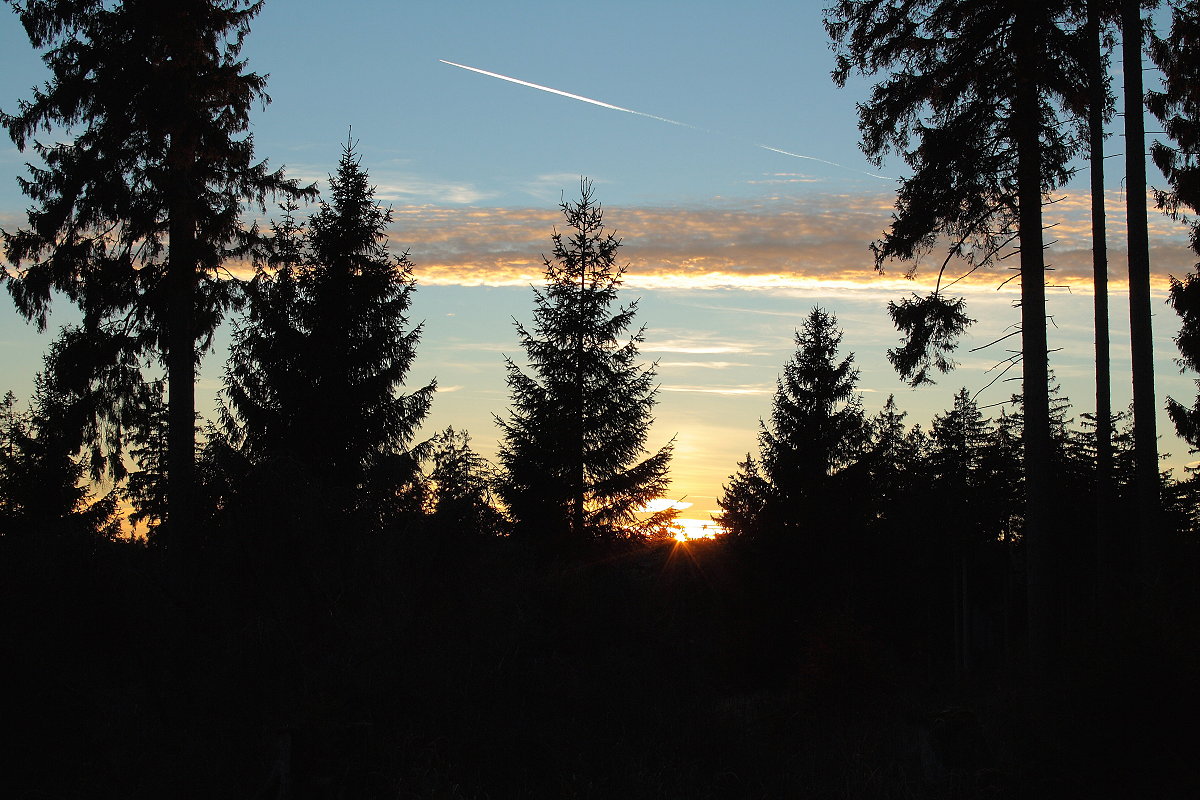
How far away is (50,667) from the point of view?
1009 cm

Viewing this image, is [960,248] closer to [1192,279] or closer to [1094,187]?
[1094,187]

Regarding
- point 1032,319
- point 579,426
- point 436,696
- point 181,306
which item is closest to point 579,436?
point 579,426


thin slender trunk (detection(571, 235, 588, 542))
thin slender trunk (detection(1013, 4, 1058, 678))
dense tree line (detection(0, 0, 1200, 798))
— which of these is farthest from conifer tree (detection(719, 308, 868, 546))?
thin slender trunk (detection(1013, 4, 1058, 678))

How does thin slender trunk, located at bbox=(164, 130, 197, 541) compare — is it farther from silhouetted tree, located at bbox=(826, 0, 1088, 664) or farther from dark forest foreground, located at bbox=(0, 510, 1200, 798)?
silhouetted tree, located at bbox=(826, 0, 1088, 664)

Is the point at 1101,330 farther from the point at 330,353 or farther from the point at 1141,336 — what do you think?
the point at 330,353

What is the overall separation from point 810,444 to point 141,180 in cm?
1918

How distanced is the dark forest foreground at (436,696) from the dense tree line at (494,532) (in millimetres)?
38

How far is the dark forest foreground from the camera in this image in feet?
27.6

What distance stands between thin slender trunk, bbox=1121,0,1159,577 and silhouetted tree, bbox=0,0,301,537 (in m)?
16.1

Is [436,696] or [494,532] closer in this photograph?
[436,696]

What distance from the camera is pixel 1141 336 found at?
17281 millimetres

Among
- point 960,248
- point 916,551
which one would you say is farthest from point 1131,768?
point 916,551

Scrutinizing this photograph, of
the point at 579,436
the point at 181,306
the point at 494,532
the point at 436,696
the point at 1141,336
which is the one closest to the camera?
the point at 436,696

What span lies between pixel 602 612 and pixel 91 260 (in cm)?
1204
